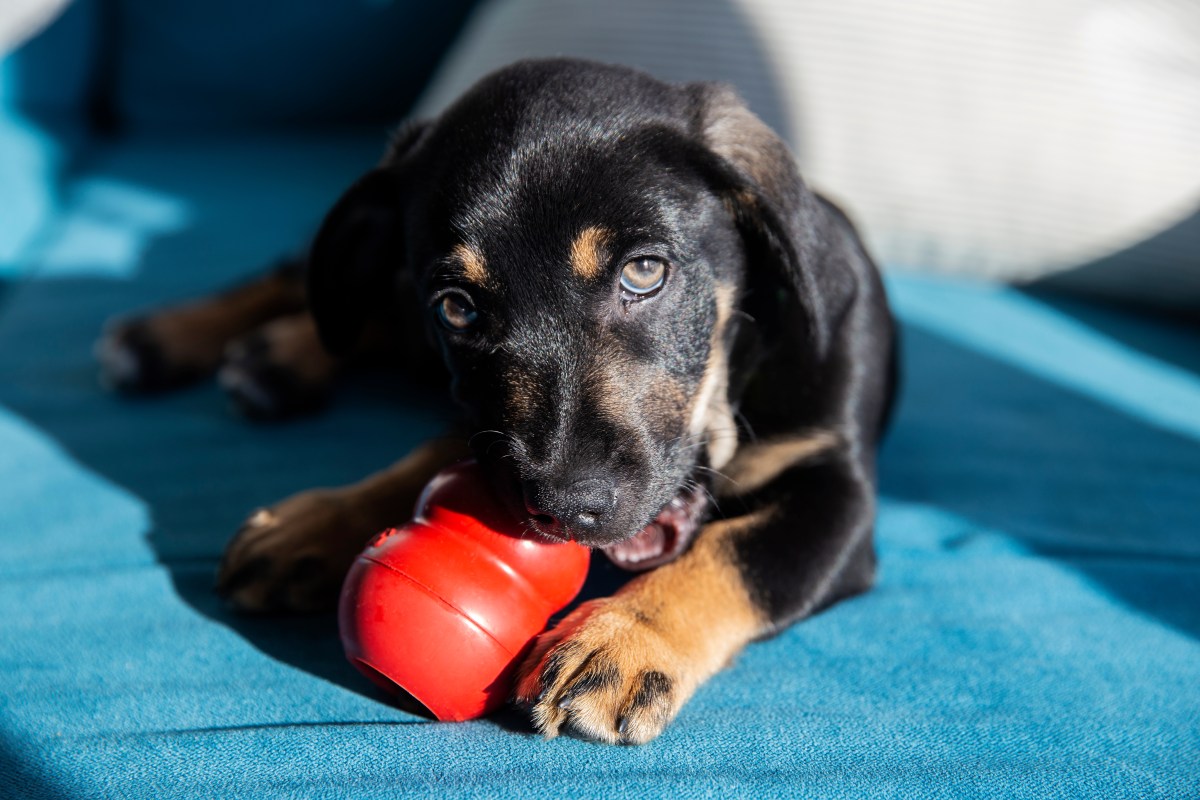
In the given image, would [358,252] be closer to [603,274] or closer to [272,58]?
[603,274]

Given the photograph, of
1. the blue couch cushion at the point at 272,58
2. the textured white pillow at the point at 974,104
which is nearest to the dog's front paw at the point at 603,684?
the textured white pillow at the point at 974,104

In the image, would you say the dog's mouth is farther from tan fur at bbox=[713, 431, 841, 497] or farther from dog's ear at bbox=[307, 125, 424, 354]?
dog's ear at bbox=[307, 125, 424, 354]

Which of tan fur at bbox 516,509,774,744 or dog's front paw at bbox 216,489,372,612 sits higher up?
tan fur at bbox 516,509,774,744

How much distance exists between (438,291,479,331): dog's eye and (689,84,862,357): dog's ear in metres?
0.64

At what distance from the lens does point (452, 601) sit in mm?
1878

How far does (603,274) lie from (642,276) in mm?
113

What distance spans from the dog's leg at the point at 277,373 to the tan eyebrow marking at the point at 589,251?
1.55 metres

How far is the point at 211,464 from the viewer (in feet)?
9.95

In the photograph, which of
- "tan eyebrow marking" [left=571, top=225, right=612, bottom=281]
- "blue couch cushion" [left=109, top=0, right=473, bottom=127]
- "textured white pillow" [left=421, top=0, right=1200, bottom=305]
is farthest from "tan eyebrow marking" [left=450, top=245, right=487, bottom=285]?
"blue couch cushion" [left=109, top=0, right=473, bottom=127]

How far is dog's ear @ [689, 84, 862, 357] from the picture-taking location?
7.52 ft

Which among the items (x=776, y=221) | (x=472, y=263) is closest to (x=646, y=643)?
(x=472, y=263)

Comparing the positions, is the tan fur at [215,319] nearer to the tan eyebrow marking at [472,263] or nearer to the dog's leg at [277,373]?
the dog's leg at [277,373]

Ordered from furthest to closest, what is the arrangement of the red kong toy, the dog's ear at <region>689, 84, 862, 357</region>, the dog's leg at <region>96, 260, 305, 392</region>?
the dog's leg at <region>96, 260, 305, 392</region> < the dog's ear at <region>689, 84, 862, 357</region> < the red kong toy

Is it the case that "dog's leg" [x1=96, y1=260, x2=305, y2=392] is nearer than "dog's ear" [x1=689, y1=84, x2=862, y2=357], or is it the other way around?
"dog's ear" [x1=689, y1=84, x2=862, y2=357]
